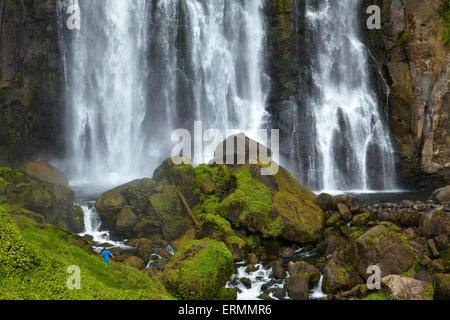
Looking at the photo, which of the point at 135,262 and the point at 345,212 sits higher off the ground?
the point at 345,212

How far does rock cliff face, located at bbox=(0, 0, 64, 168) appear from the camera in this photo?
2148cm

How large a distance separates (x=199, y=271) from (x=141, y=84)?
18.6 m

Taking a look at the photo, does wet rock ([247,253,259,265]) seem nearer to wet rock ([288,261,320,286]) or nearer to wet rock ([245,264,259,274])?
wet rock ([245,264,259,274])

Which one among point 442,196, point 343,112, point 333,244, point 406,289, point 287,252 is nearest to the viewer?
point 406,289

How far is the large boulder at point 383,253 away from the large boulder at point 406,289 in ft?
2.80

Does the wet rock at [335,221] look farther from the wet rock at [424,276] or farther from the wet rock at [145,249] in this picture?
the wet rock at [145,249]

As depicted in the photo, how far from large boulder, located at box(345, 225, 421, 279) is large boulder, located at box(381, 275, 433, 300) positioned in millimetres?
853

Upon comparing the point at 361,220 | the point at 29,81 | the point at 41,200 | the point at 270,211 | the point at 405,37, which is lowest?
the point at 361,220

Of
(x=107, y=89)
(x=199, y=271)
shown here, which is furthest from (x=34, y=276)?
(x=107, y=89)

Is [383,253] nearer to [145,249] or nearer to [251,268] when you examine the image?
[251,268]

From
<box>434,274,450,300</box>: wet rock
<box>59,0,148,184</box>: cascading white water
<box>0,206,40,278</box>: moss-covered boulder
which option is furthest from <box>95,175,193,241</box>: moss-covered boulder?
<box>59,0,148,184</box>: cascading white water

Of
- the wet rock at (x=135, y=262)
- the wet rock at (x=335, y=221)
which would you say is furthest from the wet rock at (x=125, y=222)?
the wet rock at (x=335, y=221)

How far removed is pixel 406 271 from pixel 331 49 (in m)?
19.7

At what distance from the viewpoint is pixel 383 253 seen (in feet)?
28.6
